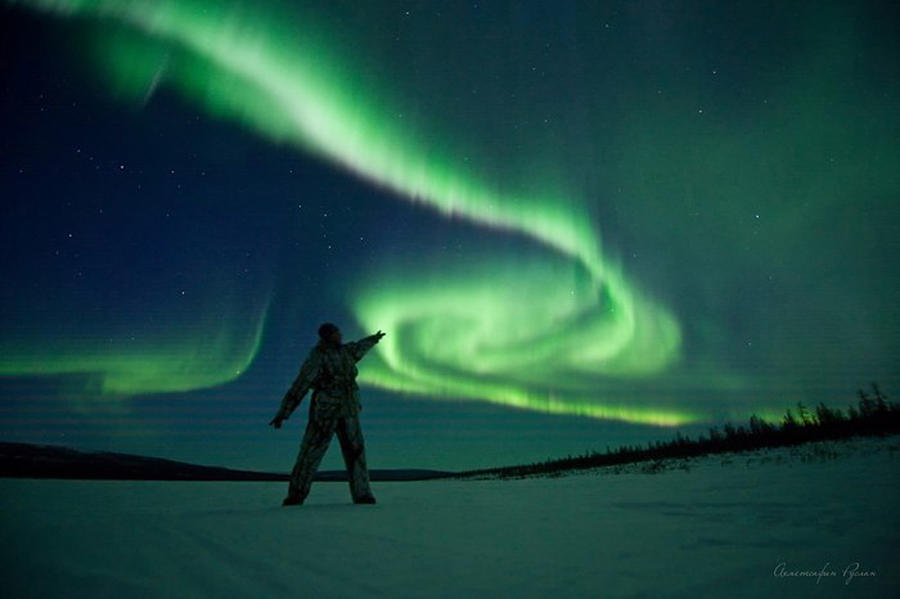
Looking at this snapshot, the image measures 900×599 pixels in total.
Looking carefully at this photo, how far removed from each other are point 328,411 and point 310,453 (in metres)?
0.61

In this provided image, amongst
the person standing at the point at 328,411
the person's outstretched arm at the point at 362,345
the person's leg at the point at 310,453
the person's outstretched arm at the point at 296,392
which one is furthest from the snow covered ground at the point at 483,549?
the person's outstretched arm at the point at 362,345

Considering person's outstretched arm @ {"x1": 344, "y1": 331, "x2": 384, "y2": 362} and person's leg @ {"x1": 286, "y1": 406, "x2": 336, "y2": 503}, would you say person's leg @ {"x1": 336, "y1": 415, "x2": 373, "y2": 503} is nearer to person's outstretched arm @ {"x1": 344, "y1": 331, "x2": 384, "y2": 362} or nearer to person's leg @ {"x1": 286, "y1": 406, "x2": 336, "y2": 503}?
person's leg @ {"x1": 286, "y1": 406, "x2": 336, "y2": 503}

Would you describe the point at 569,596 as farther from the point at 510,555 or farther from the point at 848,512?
the point at 848,512

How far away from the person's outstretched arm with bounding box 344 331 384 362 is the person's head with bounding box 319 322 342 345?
0.20m

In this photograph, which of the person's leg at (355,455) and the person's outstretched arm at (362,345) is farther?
the person's outstretched arm at (362,345)

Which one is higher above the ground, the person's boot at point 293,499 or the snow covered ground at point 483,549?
the person's boot at point 293,499

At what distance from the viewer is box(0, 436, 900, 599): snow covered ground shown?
237 cm

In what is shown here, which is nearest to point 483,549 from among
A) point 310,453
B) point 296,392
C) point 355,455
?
point 355,455

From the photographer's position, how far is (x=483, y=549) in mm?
3268

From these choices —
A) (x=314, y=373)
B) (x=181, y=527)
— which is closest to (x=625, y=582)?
(x=181, y=527)

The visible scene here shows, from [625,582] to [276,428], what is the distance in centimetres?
567

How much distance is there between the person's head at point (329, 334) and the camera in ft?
24.3

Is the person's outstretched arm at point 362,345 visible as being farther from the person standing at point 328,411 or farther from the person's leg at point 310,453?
the person's leg at point 310,453

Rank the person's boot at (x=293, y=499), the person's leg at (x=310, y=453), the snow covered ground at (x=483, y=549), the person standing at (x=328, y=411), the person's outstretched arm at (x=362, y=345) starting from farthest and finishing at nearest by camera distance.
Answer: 1. the person's outstretched arm at (x=362, y=345)
2. the person standing at (x=328, y=411)
3. the person's leg at (x=310, y=453)
4. the person's boot at (x=293, y=499)
5. the snow covered ground at (x=483, y=549)
